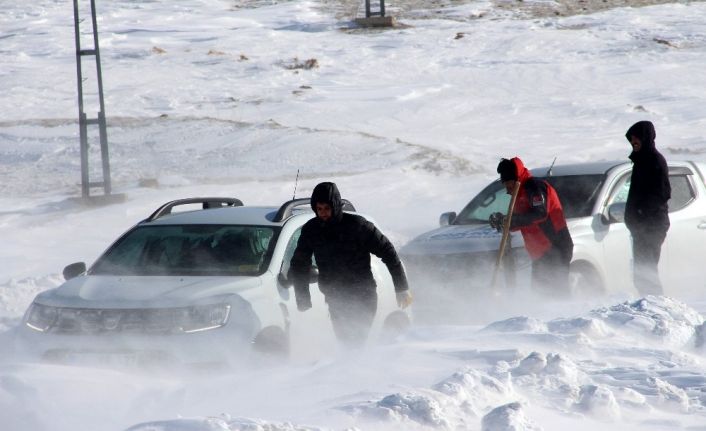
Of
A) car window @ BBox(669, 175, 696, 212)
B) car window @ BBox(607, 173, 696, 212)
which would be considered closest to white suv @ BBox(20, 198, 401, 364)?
car window @ BBox(607, 173, 696, 212)

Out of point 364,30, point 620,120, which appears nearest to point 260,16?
point 364,30

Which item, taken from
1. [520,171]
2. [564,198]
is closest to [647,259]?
[564,198]

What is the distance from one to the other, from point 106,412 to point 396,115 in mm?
23460

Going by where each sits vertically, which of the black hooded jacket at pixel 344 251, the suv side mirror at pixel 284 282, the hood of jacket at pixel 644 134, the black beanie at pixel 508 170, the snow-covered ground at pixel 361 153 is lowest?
the snow-covered ground at pixel 361 153

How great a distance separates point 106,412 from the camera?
208 inches

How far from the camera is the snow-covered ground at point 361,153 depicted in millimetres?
5410

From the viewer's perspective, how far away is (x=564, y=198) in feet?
33.9

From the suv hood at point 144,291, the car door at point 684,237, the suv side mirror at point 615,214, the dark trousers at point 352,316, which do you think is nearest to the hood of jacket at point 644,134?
the suv side mirror at point 615,214

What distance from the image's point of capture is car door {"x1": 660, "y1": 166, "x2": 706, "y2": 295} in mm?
10250

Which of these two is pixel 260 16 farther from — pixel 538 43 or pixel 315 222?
pixel 315 222

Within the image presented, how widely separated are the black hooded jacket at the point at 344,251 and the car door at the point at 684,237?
3737 mm

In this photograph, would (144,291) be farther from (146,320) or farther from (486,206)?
(486,206)

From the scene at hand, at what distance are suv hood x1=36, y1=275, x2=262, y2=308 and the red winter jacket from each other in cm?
254

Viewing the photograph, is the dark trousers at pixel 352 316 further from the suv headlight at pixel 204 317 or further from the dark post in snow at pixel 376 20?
the dark post in snow at pixel 376 20
